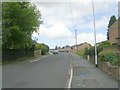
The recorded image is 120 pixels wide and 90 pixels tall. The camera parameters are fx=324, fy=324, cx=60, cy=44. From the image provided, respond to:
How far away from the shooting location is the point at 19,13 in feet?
151

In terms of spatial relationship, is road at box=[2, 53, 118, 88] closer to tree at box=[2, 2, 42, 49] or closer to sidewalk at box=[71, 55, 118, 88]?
sidewalk at box=[71, 55, 118, 88]

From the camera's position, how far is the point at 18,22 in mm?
46344

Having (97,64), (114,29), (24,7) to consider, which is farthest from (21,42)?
(114,29)

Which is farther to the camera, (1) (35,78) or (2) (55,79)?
(1) (35,78)

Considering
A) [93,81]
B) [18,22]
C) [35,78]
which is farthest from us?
[18,22]

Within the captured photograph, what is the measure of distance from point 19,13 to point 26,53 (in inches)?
621

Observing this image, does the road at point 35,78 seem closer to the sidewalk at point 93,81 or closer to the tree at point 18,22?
the sidewalk at point 93,81

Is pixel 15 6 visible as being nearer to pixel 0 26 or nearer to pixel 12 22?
pixel 12 22

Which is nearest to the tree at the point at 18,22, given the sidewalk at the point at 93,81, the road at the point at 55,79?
the road at the point at 55,79

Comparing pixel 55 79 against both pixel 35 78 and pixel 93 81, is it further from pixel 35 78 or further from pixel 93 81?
pixel 93 81

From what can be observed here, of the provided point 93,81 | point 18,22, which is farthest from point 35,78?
point 18,22

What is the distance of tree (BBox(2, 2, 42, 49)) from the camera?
44.3 metres

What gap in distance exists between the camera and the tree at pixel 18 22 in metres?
44.3

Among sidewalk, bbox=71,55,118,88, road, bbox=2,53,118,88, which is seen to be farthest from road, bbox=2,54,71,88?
sidewalk, bbox=71,55,118,88
